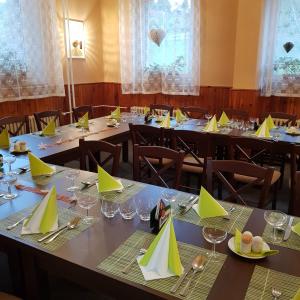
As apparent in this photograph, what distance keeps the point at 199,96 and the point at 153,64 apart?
100 centimetres

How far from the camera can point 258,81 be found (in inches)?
187

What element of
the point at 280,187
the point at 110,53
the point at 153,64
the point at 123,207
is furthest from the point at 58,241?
the point at 110,53

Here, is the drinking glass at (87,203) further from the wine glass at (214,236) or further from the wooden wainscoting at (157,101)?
the wooden wainscoting at (157,101)

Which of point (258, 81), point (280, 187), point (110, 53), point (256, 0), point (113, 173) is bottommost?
point (280, 187)

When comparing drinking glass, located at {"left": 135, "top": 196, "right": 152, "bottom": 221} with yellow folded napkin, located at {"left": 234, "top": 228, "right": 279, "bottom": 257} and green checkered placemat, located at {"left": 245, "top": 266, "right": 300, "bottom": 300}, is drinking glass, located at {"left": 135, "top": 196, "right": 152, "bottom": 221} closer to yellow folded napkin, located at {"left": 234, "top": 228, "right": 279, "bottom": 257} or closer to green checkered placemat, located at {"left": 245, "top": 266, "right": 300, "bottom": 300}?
yellow folded napkin, located at {"left": 234, "top": 228, "right": 279, "bottom": 257}

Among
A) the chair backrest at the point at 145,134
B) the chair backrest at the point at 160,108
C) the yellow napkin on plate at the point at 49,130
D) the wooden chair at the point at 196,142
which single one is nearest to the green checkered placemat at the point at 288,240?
the wooden chair at the point at 196,142

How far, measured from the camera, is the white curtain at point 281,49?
4.47m

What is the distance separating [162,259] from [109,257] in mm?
209

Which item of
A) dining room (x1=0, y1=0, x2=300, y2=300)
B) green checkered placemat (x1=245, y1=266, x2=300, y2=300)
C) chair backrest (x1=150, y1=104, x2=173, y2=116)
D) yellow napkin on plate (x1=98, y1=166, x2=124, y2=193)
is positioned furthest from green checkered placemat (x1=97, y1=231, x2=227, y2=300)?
chair backrest (x1=150, y1=104, x2=173, y2=116)

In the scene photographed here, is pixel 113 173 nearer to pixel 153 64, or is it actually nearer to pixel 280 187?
pixel 280 187

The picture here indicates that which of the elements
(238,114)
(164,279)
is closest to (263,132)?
(238,114)

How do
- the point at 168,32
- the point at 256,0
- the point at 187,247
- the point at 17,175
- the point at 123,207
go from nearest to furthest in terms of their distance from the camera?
the point at 187,247 < the point at 123,207 < the point at 17,175 < the point at 256,0 < the point at 168,32

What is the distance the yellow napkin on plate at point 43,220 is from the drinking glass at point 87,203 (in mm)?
142

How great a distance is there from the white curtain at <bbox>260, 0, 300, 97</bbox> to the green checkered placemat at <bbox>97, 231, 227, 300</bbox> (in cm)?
407
